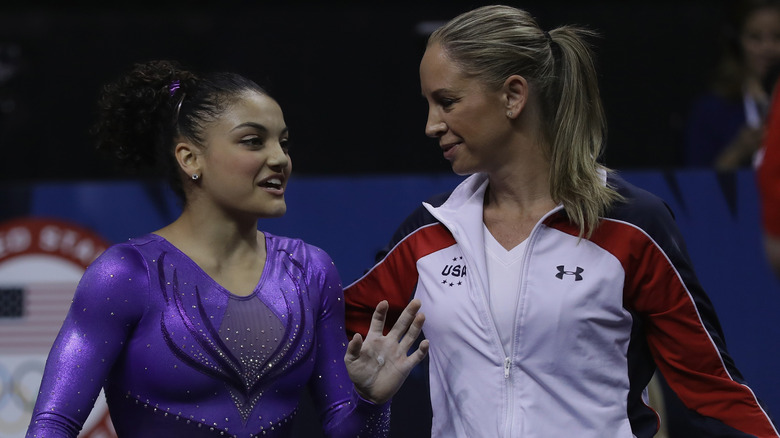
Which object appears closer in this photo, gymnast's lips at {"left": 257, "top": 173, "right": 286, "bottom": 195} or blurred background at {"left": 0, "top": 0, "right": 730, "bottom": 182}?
gymnast's lips at {"left": 257, "top": 173, "right": 286, "bottom": 195}

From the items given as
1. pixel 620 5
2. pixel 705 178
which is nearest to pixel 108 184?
pixel 705 178

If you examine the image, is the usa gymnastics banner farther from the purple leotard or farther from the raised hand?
the raised hand

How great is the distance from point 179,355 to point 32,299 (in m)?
1.50

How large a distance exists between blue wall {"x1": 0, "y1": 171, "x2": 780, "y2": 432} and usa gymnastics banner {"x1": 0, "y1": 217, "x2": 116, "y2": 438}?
0.23 feet

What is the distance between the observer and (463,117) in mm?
2443

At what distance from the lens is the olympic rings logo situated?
3.54 metres

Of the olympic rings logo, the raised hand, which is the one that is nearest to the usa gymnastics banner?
the olympic rings logo

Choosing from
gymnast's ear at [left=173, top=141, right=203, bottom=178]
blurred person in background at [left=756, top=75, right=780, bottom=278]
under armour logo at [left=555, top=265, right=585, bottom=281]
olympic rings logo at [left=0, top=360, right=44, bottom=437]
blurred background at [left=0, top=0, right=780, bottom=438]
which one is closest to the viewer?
blurred person in background at [left=756, top=75, right=780, bottom=278]

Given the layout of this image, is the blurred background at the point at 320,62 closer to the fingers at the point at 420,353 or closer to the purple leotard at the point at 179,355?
the purple leotard at the point at 179,355

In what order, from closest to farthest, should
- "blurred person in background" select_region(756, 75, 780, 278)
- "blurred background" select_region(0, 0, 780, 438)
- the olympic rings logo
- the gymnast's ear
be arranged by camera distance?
"blurred person in background" select_region(756, 75, 780, 278)
the gymnast's ear
the olympic rings logo
"blurred background" select_region(0, 0, 780, 438)

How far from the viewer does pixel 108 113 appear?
8.41ft

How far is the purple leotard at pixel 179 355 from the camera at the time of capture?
7.44 feet

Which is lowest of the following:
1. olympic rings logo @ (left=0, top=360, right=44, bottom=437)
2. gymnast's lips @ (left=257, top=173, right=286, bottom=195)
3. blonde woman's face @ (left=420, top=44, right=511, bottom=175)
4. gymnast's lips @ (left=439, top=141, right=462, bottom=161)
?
olympic rings logo @ (left=0, top=360, right=44, bottom=437)

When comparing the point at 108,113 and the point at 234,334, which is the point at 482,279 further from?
the point at 108,113
